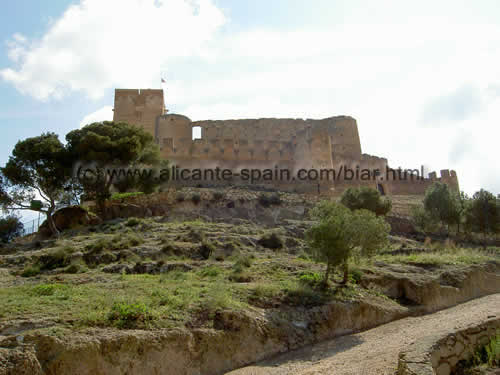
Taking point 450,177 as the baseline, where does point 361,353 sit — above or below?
below

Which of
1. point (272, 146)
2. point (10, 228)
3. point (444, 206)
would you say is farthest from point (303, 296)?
point (272, 146)

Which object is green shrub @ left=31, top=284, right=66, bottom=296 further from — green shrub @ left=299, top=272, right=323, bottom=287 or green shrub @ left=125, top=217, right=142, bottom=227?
green shrub @ left=125, top=217, right=142, bottom=227

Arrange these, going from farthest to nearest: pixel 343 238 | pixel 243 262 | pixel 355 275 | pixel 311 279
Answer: pixel 243 262, pixel 355 275, pixel 311 279, pixel 343 238

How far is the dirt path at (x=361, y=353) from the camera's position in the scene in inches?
262

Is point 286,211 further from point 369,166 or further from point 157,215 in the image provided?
point 369,166

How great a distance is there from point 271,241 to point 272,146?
1826cm

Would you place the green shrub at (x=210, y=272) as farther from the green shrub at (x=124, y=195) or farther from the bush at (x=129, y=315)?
the green shrub at (x=124, y=195)

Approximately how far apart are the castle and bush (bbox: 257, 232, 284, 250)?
517 inches

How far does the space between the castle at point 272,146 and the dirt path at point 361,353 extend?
64.0ft

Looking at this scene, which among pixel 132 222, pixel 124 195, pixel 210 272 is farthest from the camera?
pixel 124 195

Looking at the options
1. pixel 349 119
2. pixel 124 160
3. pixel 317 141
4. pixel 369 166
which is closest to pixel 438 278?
pixel 124 160

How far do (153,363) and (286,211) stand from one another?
16.4 metres

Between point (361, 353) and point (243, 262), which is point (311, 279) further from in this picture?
point (361, 353)

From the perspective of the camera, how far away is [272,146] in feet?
108
